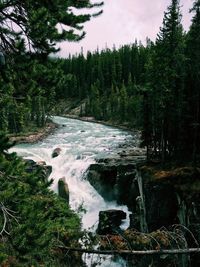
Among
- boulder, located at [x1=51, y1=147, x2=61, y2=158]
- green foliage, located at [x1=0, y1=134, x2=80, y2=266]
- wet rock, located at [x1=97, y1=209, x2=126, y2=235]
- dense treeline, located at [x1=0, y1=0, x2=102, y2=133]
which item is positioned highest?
dense treeline, located at [x1=0, y1=0, x2=102, y2=133]

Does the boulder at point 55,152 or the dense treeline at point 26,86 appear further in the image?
the boulder at point 55,152

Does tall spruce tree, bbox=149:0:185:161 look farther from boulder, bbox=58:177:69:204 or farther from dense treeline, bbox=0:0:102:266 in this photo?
dense treeline, bbox=0:0:102:266

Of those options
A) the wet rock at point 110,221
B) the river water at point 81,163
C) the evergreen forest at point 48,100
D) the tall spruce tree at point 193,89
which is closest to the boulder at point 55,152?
the river water at point 81,163

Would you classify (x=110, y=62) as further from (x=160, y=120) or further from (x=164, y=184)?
(x=164, y=184)

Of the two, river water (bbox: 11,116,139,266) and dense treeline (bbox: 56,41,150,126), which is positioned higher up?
dense treeline (bbox: 56,41,150,126)

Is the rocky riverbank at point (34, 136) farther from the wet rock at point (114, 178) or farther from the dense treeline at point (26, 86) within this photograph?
the dense treeline at point (26, 86)

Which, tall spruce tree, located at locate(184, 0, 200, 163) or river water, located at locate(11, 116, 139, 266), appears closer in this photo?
tall spruce tree, located at locate(184, 0, 200, 163)

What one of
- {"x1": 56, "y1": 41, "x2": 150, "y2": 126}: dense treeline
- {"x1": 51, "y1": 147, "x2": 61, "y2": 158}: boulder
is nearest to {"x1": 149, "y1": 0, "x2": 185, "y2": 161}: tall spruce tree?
{"x1": 51, "y1": 147, "x2": 61, "y2": 158}: boulder

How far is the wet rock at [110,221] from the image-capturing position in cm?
2975

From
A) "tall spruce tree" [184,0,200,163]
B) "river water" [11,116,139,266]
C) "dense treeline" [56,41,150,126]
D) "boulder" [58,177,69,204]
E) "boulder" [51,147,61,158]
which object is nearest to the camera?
"tall spruce tree" [184,0,200,163]

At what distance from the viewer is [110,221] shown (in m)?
31.2

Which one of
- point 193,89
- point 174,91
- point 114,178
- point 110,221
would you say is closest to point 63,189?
Result: point 114,178

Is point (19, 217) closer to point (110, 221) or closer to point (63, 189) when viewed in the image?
point (110, 221)

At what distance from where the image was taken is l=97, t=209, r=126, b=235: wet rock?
29.8 meters
